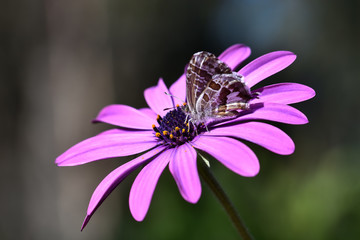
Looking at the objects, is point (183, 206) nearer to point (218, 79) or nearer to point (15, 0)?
point (218, 79)

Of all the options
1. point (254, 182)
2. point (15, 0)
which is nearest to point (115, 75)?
point (15, 0)

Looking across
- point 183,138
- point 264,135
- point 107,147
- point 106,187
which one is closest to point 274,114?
point 264,135

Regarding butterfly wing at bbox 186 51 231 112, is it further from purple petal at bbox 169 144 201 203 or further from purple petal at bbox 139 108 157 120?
purple petal at bbox 139 108 157 120

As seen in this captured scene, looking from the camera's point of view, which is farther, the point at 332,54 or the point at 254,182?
the point at 332,54

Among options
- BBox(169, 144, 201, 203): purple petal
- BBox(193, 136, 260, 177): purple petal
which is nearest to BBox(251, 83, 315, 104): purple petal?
BBox(193, 136, 260, 177): purple petal

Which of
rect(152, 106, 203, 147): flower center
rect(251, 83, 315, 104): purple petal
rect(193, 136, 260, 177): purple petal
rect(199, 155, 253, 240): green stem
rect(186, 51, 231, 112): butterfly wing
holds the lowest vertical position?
rect(199, 155, 253, 240): green stem

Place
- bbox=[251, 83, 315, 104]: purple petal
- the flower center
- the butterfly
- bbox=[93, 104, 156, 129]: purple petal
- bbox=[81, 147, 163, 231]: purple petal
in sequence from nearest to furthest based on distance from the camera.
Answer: bbox=[81, 147, 163, 231]: purple petal < bbox=[251, 83, 315, 104]: purple petal < the butterfly < the flower center < bbox=[93, 104, 156, 129]: purple petal

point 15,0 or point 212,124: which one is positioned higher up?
point 15,0
